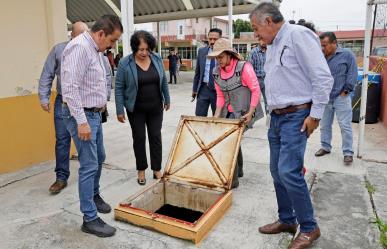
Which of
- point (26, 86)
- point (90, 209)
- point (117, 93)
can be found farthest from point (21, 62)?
point (90, 209)

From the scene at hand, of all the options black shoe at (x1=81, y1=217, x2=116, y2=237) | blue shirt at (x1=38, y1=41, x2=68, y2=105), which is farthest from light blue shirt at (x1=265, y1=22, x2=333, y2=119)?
blue shirt at (x1=38, y1=41, x2=68, y2=105)

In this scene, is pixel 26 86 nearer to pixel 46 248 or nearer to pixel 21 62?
pixel 21 62

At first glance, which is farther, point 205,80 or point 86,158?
point 205,80

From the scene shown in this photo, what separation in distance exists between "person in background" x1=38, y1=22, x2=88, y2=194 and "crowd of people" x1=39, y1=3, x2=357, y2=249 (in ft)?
0.04

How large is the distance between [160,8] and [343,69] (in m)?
13.2

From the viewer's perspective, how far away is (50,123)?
5066mm

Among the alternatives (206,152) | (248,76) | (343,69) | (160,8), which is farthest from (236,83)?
(160,8)

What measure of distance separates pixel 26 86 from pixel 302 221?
3.76 m

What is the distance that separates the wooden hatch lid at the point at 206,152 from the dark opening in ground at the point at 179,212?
0.31 m

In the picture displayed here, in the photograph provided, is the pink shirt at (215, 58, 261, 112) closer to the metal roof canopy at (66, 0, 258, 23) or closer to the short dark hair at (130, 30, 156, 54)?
the short dark hair at (130, 30, 156, 54)

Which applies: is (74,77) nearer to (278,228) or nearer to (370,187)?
(278,228)

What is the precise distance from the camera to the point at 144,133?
13.7ft

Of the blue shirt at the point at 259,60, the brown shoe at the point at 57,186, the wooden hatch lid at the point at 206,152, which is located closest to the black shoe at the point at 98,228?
the wooden hatch lid at the point at 206,152

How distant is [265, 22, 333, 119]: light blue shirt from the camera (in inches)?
100
